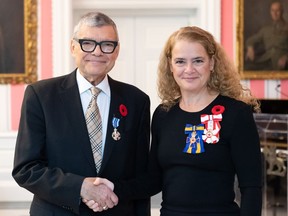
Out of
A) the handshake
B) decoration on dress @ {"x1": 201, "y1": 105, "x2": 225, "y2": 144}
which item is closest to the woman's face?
decoration on dress @ {"x1": 201, "y1": 105, "x2": 225, "y2": 144}

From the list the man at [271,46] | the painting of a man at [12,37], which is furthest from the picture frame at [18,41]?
the man at [271,46]

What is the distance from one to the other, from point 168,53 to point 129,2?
3331 millimetres

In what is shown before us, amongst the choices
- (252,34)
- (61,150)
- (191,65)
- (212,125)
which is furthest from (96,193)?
(252,34)

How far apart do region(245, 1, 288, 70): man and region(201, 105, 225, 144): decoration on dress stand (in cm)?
348

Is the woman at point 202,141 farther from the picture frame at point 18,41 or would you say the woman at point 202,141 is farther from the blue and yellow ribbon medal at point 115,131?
the picture frame at point 18,41

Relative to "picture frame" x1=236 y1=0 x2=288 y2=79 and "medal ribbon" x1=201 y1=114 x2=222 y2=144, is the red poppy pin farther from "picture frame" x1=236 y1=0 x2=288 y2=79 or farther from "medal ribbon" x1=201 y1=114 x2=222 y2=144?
"picture frame" x1=236 y1=0 x2=288 y2=79

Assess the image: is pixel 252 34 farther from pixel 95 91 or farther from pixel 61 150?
pixel 61 150

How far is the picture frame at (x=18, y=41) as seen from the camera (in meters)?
5.45

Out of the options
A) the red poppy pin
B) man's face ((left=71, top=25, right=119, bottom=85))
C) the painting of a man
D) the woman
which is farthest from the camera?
the painting of a man

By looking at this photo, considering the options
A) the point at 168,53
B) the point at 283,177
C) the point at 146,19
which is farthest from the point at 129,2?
the point at 168,53

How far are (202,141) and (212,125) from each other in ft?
0.28

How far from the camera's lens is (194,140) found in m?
2.22

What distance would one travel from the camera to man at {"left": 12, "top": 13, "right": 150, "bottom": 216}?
86.7 inches

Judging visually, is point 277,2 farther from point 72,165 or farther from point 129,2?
point 72,165
